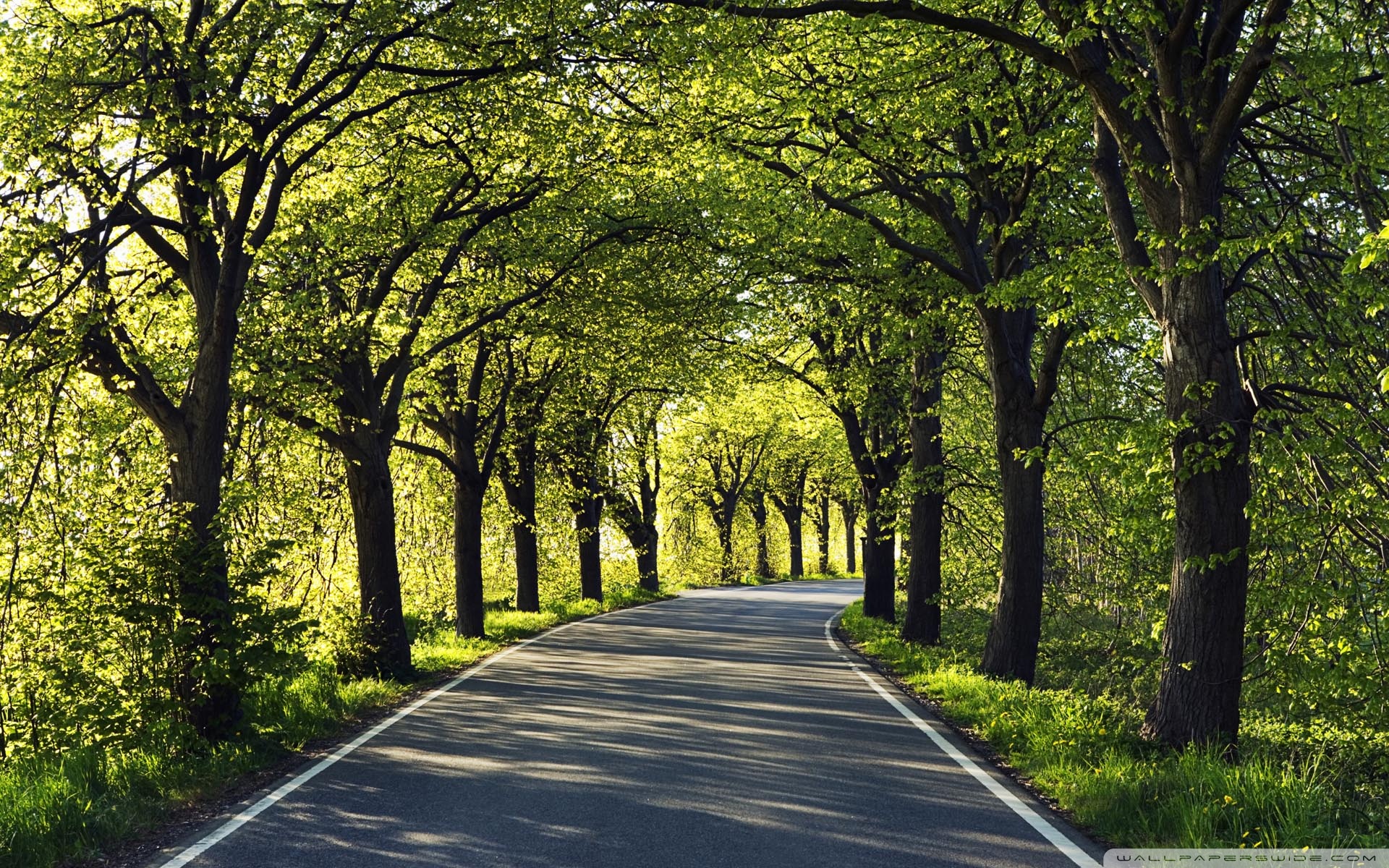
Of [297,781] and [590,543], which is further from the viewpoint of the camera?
[590,543]

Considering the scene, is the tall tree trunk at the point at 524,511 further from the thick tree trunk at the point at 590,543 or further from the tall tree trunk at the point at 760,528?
the tall tree trunk at the point at 760,528

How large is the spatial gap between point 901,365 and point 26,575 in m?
14.9

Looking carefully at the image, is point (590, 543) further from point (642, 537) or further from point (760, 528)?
point (760, 528)

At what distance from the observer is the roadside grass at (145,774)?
6.60m

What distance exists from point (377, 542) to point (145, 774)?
312 inches

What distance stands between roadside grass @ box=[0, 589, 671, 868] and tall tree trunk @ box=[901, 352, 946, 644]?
8.94 m

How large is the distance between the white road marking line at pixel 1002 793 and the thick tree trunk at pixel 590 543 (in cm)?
1816

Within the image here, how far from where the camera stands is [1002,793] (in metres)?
8.04

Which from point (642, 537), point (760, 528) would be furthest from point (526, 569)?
point (760, 528)

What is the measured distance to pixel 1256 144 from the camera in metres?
10.3

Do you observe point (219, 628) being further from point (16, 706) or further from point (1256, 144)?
point (1256, 144)

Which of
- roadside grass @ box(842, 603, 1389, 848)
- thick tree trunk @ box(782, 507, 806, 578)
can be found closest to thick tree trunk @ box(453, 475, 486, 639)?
roadside grass @ box(842, 603, 1389, 848)

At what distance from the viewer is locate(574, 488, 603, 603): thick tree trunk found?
3144cm

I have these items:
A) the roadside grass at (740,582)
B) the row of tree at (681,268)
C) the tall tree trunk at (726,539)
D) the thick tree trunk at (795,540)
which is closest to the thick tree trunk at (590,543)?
the row of tree at (681,268)
